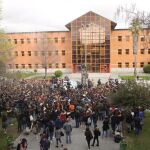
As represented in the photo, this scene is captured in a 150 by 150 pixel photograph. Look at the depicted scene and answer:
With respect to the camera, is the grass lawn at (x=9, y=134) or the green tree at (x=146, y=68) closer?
the grass lawn at (x=9, y=134)

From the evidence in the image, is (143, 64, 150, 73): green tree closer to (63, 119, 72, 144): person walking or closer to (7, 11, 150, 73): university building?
(7, 11, 150, 73): university building

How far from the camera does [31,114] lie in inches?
869

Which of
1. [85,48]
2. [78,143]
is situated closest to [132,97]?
[78,143]

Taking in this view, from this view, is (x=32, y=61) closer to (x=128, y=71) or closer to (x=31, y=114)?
(x=128, y=71)

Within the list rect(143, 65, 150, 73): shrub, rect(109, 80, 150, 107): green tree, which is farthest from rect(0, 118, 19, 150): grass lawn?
rect(143, 65, 150, 73): shrub

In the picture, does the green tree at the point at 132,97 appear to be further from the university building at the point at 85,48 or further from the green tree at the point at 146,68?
the university building at the point at 85,48

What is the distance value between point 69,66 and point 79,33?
7457 mm

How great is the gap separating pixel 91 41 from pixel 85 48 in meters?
2.49

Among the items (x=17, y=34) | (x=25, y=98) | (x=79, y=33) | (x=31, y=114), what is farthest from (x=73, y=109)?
(x=17, y=34)

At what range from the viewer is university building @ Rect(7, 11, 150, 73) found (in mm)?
71000

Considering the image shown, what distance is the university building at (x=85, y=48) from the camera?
71000mm

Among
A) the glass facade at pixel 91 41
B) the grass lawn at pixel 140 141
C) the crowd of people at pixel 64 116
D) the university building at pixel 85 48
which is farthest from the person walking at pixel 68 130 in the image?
the glass facade at pixel 91 41

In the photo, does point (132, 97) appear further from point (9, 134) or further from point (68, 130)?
point (9, 134)

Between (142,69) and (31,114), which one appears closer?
(31,114)
